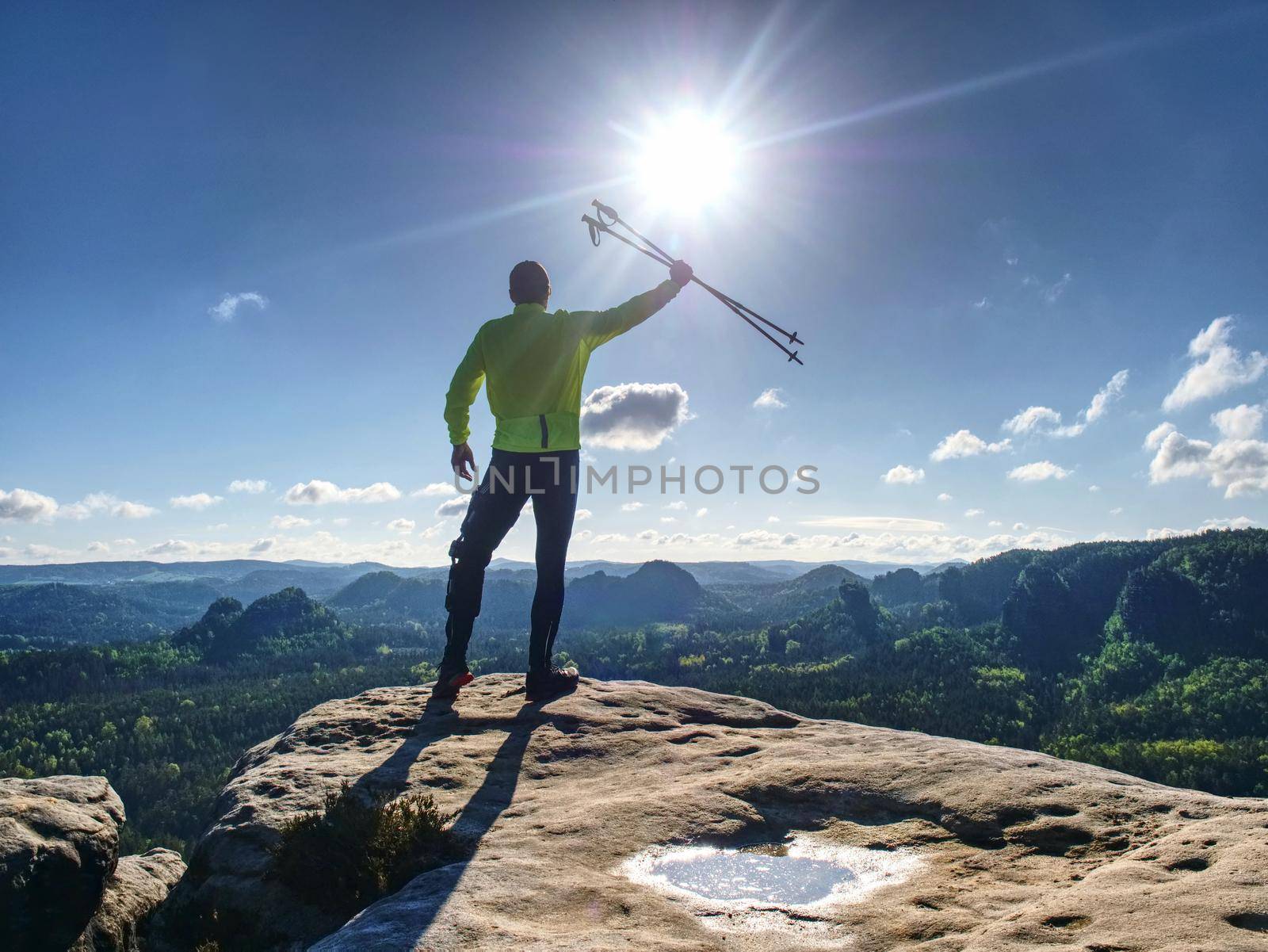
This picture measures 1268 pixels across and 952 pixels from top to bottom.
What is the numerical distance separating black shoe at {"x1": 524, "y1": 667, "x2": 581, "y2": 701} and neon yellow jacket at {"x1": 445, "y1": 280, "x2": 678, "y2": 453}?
3.78m

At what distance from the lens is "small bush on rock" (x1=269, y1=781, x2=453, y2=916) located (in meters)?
5.29

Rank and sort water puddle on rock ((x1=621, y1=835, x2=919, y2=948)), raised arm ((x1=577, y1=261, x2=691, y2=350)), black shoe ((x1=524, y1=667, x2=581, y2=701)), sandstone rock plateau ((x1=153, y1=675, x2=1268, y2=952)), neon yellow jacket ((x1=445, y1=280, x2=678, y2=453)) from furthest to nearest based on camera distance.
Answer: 1. black shoe ((x1=524, y1=667, x2=581, y2=701))
2. raised arm ((x1=577, y1=261, x2=691, y2=350))
3. neon yellow jacket ((x1=445, y1=280, x2=678, y2=453))
4. water puddle on rock ((x1=621, y1=835, x2=919, y2=948))
5. sandstone rock plateau ((x1=153, y1=675, x2=1268, y2=952))

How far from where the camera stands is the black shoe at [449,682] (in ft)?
33.7

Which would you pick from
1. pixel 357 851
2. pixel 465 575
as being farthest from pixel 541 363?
pixel 357 851

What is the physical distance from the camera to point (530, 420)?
29.7 feet

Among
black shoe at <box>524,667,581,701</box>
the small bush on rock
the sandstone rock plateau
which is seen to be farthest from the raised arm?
the small bush on rock

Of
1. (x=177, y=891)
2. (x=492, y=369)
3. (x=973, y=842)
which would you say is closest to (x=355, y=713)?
(x=177, y=891)

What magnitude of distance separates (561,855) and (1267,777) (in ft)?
620

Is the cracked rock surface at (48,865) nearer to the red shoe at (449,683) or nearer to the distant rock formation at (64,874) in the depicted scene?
the distant rock formation at (64,874)

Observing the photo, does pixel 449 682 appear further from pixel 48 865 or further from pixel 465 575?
pixel 48 865

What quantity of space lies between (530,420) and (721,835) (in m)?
5.63

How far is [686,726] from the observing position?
9266mm

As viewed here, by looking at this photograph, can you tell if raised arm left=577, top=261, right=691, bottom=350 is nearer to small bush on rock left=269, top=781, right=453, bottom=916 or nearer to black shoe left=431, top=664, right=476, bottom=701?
black shoe left=431, top=664, right=476, bottom=701

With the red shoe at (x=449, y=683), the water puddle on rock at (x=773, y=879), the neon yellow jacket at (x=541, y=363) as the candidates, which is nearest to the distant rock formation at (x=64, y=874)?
the red shoe at (x=449, y=683)
